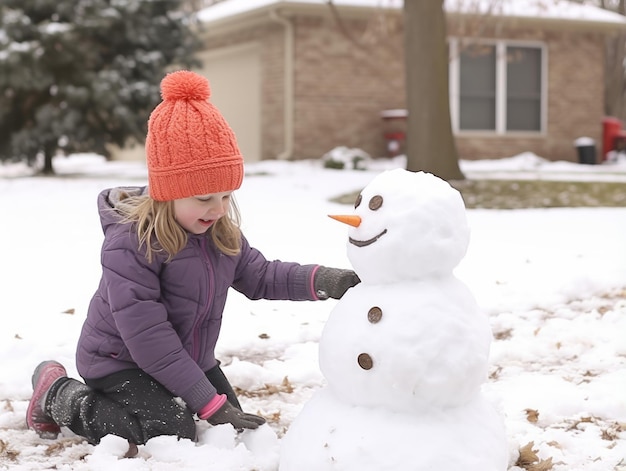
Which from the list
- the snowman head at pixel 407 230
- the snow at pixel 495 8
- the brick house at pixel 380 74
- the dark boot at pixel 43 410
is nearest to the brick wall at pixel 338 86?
the brick house at pixel 380 74

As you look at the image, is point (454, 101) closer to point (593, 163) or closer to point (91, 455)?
point (593, 163)

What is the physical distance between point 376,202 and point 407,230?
134mm

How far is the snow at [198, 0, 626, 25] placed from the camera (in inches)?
636

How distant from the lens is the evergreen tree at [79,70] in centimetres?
1384

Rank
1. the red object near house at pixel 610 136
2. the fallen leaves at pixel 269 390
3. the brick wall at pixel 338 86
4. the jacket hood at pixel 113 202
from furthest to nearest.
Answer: the red object near house at pixel 610 136 < the brick wall at pixel 338 86 < the fallen leaves at pixel 269 390 < the jacket hood at pixel 113 202

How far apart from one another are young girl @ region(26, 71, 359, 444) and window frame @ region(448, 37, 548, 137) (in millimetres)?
14716

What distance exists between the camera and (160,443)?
106 inches

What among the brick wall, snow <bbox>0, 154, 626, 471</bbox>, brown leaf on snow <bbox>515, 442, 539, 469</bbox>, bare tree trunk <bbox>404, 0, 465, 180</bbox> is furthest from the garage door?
brown leaf on snow <bbox>515, 442, 539, 469</bbox>

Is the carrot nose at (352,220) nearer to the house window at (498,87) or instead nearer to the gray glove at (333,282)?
the gray glove at (333,282)

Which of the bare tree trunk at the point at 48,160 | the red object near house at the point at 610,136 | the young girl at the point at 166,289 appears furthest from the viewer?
the red object near house at the point at 610,136

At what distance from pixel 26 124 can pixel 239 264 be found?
42.5 ft

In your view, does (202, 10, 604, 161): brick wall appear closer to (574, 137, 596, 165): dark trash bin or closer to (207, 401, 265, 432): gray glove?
(574, 137, 596, 165): dark trash bin

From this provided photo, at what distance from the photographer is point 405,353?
7.00ft

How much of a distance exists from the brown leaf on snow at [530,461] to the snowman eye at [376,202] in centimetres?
95
